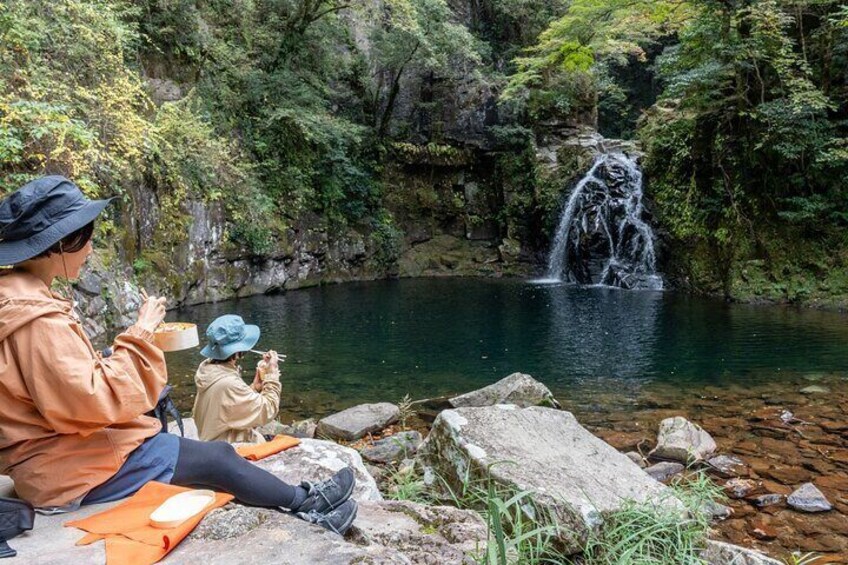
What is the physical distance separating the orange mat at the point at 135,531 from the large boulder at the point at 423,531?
2.19 feet

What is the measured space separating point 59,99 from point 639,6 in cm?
1419

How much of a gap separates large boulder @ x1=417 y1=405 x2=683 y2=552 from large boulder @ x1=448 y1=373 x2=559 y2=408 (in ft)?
7.63

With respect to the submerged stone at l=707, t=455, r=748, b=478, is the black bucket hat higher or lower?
higher

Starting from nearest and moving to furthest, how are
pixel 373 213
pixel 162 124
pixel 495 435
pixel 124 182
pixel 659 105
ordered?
pixel 495 435 → pixel 124 182 → pixel 162 124 → pixel 659 105 → pixel 373 213

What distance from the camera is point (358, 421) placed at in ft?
20.6

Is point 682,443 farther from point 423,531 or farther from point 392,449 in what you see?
point 423,531

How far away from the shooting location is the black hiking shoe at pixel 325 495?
222 cm

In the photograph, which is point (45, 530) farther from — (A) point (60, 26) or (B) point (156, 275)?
(B) point (156, 275)

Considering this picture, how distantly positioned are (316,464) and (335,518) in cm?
73

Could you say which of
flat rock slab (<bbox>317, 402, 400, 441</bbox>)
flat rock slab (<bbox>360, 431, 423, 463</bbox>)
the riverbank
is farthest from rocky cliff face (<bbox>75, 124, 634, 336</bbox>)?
the riverbank

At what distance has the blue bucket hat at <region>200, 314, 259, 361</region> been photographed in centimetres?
334

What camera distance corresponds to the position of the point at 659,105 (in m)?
18.6

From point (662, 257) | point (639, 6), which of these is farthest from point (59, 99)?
point (662, 257)

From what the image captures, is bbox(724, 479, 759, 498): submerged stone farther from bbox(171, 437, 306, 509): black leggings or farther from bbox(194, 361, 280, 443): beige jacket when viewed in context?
bbox(171, 437, 306, 509): black leggings
